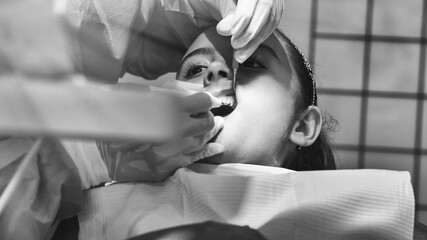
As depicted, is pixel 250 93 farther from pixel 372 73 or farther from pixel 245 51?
pixel 372 73

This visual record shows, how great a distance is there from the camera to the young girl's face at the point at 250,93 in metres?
0.58

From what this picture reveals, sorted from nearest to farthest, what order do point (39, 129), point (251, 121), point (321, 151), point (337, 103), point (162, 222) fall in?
1. point (39, 129)
2. point (162, 222)
3. point (251, 121)
4. point (321, 151)
5. point (337, 103)

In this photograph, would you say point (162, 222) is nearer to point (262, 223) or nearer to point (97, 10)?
point (262, 223)

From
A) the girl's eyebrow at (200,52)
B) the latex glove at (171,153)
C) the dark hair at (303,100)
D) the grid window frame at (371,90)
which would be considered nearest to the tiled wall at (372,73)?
the grid window frame at (371,90)

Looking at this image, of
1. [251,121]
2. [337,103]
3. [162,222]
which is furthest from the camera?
[337,103]

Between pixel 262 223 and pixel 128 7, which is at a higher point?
pixel 128 7

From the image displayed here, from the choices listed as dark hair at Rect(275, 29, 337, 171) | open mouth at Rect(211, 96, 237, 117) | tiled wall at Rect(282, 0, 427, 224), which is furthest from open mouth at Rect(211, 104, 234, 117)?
tiled wall at Rect(282, 0, 427, 224)

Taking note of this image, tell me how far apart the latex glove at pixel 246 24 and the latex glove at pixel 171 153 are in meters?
0.08

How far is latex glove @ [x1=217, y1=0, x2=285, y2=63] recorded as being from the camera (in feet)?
1.89

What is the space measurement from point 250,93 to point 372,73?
0.51 meters

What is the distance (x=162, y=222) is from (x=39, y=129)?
0.70 ft

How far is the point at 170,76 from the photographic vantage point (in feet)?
2.06

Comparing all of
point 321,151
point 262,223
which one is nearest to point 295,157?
point 321,151

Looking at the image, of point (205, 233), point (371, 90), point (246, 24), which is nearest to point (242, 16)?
point (246, 24)
